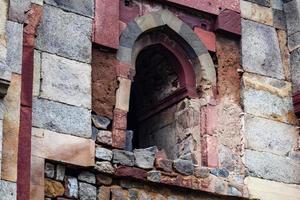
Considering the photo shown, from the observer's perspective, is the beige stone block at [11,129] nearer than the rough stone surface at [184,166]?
Yes

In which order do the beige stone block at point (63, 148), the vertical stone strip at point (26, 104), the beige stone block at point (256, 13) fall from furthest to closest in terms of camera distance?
the beige stone block at point (256, 13)
the beige stone block at point (63, 148)
the vertical stone strip at point (26, 104)

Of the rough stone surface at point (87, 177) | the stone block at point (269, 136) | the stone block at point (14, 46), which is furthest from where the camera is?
the stone block at point (269, 136)

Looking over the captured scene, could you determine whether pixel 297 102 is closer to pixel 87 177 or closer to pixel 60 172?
pixel 87 177

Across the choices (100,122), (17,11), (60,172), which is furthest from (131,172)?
(17,11)

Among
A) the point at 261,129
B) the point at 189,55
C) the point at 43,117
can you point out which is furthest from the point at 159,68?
the point at 43,117

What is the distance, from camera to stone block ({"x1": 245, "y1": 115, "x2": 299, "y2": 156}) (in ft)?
33.8

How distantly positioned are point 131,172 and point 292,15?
2964 millimetres

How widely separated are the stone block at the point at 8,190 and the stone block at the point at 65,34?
1.72 m

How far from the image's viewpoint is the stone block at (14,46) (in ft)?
28.0

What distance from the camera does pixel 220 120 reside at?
404 inches

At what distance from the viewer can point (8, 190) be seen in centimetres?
804

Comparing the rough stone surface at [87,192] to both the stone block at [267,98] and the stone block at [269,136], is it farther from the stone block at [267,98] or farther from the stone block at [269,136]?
the stone block at [267,98]

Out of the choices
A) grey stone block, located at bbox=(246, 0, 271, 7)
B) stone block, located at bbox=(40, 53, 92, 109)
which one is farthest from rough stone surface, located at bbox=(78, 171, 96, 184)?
grey stone block, located at bbox=(246, 0, 271, 7)

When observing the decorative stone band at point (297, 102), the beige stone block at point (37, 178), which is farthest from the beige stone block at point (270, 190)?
the beige stone block at point (37, 178)
